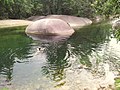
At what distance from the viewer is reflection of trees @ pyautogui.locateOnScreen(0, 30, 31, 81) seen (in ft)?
68.4

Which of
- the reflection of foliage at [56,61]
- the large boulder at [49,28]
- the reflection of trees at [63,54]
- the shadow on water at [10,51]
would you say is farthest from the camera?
the large boulder at [49,28]

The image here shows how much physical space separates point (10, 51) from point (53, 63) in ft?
20.3

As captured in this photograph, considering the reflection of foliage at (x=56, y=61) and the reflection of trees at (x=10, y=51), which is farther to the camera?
the reflection of trees at (x=10, y=51)

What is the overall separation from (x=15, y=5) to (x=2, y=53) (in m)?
32.0

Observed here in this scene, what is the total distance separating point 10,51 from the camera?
27.1 m

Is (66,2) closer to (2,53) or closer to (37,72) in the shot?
(2,53)

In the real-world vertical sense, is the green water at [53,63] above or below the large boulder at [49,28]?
above

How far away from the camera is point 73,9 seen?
208 ft

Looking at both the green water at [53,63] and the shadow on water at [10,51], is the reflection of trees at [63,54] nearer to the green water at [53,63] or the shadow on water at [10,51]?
the green water at [53,63]

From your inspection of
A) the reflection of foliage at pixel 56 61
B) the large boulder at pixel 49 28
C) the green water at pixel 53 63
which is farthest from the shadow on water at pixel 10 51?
the large boulder at pixel 49 28

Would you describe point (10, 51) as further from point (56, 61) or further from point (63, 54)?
point (56, 61)

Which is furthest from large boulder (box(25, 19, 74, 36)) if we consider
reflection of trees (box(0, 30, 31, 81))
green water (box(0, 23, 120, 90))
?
green water (box(0, 23, 120, 90))

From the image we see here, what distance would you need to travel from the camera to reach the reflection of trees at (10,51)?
68.4ft

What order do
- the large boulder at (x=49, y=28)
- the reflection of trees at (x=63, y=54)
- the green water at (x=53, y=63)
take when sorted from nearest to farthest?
the green water at (x=53, y=63), the reflection of trees at (x=63, y=54), the large boulder at (x=49, y=28)
